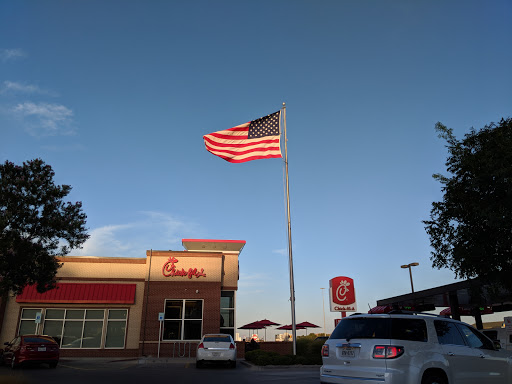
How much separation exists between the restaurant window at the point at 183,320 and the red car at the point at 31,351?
9640 millimetres

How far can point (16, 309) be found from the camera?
26.2 metres

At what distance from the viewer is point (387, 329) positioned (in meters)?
6.80

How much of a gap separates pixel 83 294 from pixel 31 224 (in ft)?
28.2

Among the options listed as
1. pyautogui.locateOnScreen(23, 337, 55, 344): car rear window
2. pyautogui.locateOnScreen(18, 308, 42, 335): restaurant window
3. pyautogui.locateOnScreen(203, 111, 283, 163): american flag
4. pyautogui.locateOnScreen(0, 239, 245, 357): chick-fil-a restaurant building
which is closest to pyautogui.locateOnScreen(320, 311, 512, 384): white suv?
pyautogui.locateOnScreen(203, 111, 283, 163): american flag

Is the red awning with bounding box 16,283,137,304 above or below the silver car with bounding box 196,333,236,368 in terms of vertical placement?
above

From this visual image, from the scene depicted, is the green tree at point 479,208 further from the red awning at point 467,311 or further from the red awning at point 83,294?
the red awning at point 467,311

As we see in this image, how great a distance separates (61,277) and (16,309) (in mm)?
3224

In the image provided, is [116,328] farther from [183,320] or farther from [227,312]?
[227,312]

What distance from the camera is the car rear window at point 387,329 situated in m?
6.76

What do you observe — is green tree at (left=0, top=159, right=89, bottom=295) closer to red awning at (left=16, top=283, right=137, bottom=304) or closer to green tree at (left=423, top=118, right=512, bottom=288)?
red awning at (left=16, top=283, right=137, bottom=304)

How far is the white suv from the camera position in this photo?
6.46 m

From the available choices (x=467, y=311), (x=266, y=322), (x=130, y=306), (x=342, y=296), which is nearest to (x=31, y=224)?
(x=130, y=306)

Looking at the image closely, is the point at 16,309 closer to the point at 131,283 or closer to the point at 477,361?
the point at 131,283

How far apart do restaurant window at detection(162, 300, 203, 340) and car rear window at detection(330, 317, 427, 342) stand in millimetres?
21180
